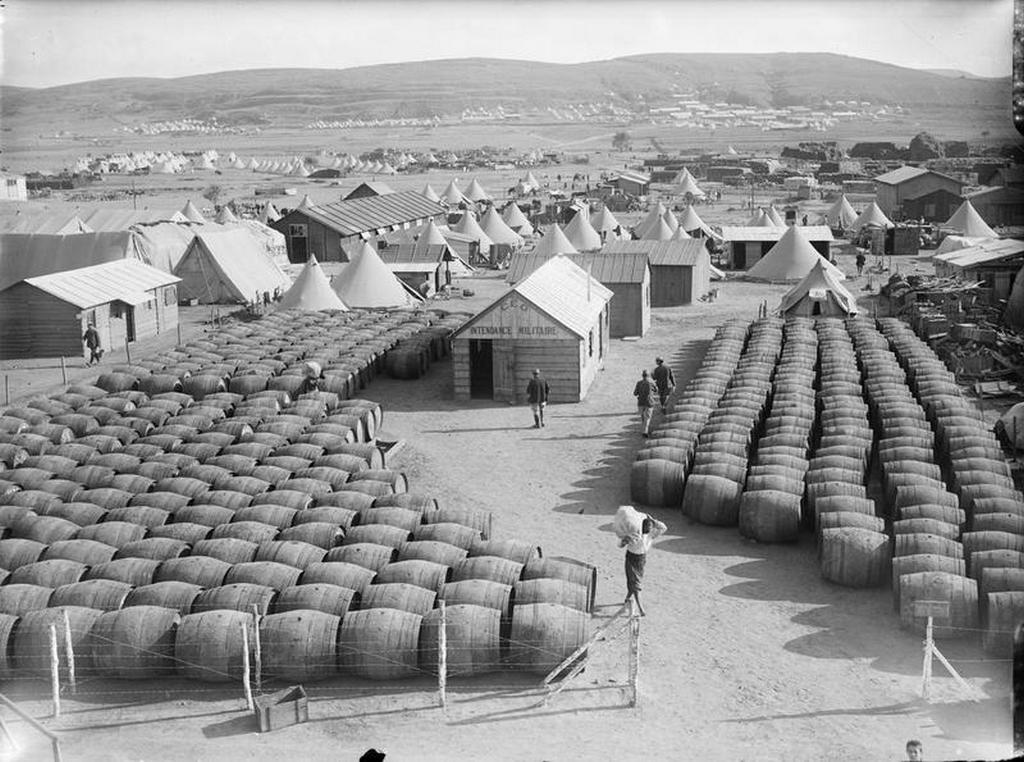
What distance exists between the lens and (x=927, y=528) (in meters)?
19.5

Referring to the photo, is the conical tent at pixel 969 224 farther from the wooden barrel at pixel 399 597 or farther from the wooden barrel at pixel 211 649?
the wooden barrel at pixel 211 649

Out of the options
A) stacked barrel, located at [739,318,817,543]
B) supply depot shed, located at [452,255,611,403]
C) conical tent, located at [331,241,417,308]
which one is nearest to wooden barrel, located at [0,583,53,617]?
stacked barrel, located at [739,318,817,543]

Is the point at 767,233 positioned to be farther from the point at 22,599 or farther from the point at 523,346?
the point at 22,599

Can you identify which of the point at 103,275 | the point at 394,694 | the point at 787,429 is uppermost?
the point at 103,275

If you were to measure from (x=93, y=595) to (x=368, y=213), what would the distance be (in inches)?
1841

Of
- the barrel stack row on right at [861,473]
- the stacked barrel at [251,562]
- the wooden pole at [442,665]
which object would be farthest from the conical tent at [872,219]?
the wooden pole at [442,665]

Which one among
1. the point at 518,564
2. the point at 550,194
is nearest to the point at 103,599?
the point at 518,564

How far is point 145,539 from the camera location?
19719 mm

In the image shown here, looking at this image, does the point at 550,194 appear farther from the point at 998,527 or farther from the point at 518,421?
the point at 998,527

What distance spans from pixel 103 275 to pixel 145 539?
23660mm

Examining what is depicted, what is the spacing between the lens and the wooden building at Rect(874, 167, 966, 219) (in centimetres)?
7231

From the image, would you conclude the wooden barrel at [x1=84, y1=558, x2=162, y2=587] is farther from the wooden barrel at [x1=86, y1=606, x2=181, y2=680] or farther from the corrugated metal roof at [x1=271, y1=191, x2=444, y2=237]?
the corrugated metal roof at [x1=271, y1=191, x2=444, y2=237]

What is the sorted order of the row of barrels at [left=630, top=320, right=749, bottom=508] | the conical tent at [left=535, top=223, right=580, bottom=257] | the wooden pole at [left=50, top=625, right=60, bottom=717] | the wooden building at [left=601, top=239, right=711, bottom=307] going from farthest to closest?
the conical tent at [left=535, top=223, right=580, bottom=257] → the wooden building at [left=601, top=239, right=711, bottom=307] → the row of barrels at [left=630, top=320, right=749, bottom=508] → the wooden pole at [left=50, top=625, right=60, bottom=717]

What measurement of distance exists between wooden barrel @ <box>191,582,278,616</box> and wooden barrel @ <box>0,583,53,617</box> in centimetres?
234
